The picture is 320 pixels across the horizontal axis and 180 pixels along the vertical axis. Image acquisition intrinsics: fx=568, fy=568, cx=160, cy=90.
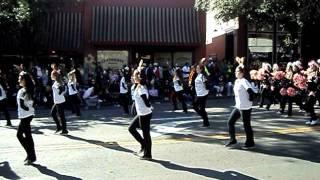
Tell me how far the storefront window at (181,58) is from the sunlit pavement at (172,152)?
14582mm

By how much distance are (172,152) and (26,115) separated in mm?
2956

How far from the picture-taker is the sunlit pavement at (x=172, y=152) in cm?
961

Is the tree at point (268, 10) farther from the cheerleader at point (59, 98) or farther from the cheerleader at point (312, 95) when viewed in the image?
the cheerleader at point (59, 98)

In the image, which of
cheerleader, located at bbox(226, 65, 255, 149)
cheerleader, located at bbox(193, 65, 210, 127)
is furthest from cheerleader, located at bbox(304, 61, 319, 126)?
cheerleader, located at bbox(226, 65, 255, 149)

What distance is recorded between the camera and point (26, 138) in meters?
10.7

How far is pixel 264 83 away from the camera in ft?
62.6

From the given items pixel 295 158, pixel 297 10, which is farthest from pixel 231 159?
pixel 297 10

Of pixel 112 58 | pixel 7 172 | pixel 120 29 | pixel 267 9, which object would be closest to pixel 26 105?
pixel 7 172

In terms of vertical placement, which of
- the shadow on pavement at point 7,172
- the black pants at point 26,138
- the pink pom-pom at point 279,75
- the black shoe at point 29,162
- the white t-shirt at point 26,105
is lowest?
the shadow on pavement at point 7,172

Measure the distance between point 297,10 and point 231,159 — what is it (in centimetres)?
1480

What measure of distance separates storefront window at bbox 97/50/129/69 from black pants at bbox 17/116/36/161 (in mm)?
19738

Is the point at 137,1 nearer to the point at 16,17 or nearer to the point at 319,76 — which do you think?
the point at 16,17

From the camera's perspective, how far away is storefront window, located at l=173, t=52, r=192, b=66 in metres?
31.0

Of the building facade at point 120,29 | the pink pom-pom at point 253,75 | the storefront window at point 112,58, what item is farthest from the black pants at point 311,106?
the storefront window at point 112,58
